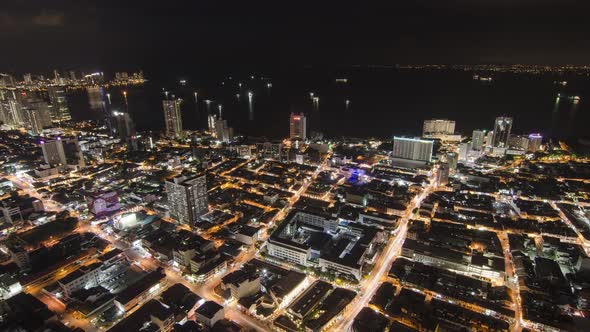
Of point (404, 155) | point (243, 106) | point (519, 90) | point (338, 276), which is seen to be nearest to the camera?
point (338, 276)

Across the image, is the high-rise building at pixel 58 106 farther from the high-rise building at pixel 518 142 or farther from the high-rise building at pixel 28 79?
the high-rise building at pixel 518 142

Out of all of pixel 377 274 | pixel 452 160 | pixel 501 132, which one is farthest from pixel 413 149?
pixel 377 274

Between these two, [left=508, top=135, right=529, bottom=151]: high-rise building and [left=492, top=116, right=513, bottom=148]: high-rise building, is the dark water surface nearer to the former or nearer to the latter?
[left=508, top=135, right=529, bottom=151]: high-rise building

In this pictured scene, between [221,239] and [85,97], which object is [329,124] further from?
[85,97]

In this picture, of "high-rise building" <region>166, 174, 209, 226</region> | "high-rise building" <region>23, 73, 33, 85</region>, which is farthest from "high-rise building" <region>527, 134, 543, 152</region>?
"high-rise building" <region>23, 73, 33, 85</region>

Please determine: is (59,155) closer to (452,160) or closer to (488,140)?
A: (452,160)

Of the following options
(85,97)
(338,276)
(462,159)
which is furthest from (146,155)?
(85,97)

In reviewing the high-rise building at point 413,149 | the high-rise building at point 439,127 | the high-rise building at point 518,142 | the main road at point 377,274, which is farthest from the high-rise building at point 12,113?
the high-rise building at point 518,142
